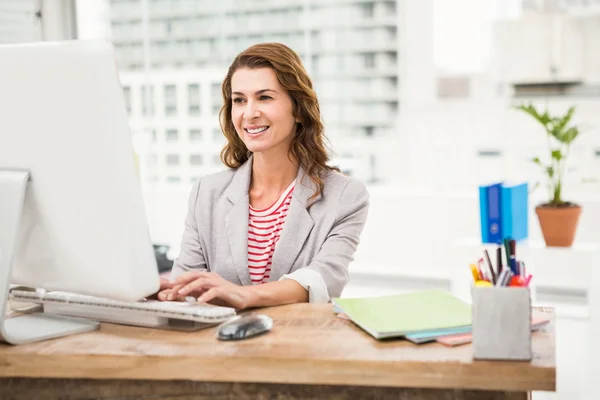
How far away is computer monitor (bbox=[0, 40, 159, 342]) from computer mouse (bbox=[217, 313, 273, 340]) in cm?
14

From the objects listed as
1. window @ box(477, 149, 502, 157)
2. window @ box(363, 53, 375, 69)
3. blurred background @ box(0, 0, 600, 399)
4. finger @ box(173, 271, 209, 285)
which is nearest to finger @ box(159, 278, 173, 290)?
finger @ box(173, 271, 209, 285)

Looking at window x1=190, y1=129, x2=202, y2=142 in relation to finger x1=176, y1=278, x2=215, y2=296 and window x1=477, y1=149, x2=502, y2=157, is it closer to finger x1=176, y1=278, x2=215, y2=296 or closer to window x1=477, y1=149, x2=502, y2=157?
window x1=477, y1=149, x2=502, y2=157

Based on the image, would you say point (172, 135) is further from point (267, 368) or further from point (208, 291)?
point (267, 368)

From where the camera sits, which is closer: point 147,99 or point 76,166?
point 76,166

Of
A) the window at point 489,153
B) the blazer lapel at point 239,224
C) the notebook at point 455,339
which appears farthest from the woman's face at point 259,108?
the window at point 489,153

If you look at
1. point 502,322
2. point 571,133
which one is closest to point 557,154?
point 571,133

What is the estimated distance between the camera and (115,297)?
1.29 m

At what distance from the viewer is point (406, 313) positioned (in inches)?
53.2

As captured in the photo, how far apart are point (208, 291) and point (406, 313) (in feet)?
1.24

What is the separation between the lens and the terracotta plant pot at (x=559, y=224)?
140 inches

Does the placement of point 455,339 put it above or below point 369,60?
below

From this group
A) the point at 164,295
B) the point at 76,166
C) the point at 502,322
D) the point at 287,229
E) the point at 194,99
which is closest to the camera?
the point at 502,322

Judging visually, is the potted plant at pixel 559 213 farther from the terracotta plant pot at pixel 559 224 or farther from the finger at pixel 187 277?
the finger at pixel 187 277

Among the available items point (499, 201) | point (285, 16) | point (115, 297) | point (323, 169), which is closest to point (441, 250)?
point (499, 201)
